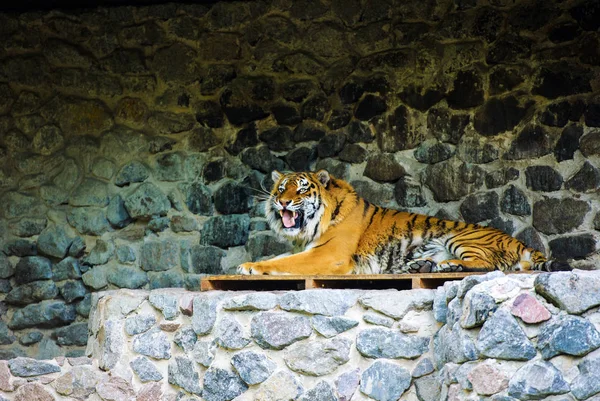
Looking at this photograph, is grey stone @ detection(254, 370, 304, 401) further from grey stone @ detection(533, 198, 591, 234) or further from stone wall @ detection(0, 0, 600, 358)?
grey stone @ detection(533, 198, 591, 234)

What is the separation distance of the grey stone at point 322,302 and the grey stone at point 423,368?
1.64 feet

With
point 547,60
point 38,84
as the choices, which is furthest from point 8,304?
point 547,60

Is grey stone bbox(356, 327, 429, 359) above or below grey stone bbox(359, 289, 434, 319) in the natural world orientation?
below

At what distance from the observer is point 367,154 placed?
7273mm

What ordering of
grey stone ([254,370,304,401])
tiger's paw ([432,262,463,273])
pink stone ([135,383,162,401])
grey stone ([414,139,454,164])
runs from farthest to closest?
grey stone ([414,139,454,164]) < pink stone ([135,383,162,401]) < tiger's paw ([432,262,463,273]) < grey stone ([254,370,304,401])

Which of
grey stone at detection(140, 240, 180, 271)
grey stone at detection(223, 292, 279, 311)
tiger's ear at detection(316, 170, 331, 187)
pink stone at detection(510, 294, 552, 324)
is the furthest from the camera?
grey stone at detection(140, 240, 180, 271)

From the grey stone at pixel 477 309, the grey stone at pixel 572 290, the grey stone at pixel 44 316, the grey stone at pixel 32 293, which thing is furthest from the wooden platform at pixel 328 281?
the grey stone at pixel 32 293

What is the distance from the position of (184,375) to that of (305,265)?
3.58 ft

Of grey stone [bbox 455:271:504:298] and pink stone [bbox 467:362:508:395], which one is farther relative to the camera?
grey stone [bbox 455:271:504:298]

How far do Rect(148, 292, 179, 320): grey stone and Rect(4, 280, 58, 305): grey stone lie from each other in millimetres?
2148

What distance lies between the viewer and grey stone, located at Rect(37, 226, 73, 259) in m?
7.69

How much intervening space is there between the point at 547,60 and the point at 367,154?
1.51 meters

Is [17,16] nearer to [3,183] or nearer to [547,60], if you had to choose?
[3,183]

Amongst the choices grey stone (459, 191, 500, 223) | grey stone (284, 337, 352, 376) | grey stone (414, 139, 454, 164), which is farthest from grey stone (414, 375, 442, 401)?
grey stone (414, 139, 454, 164)
